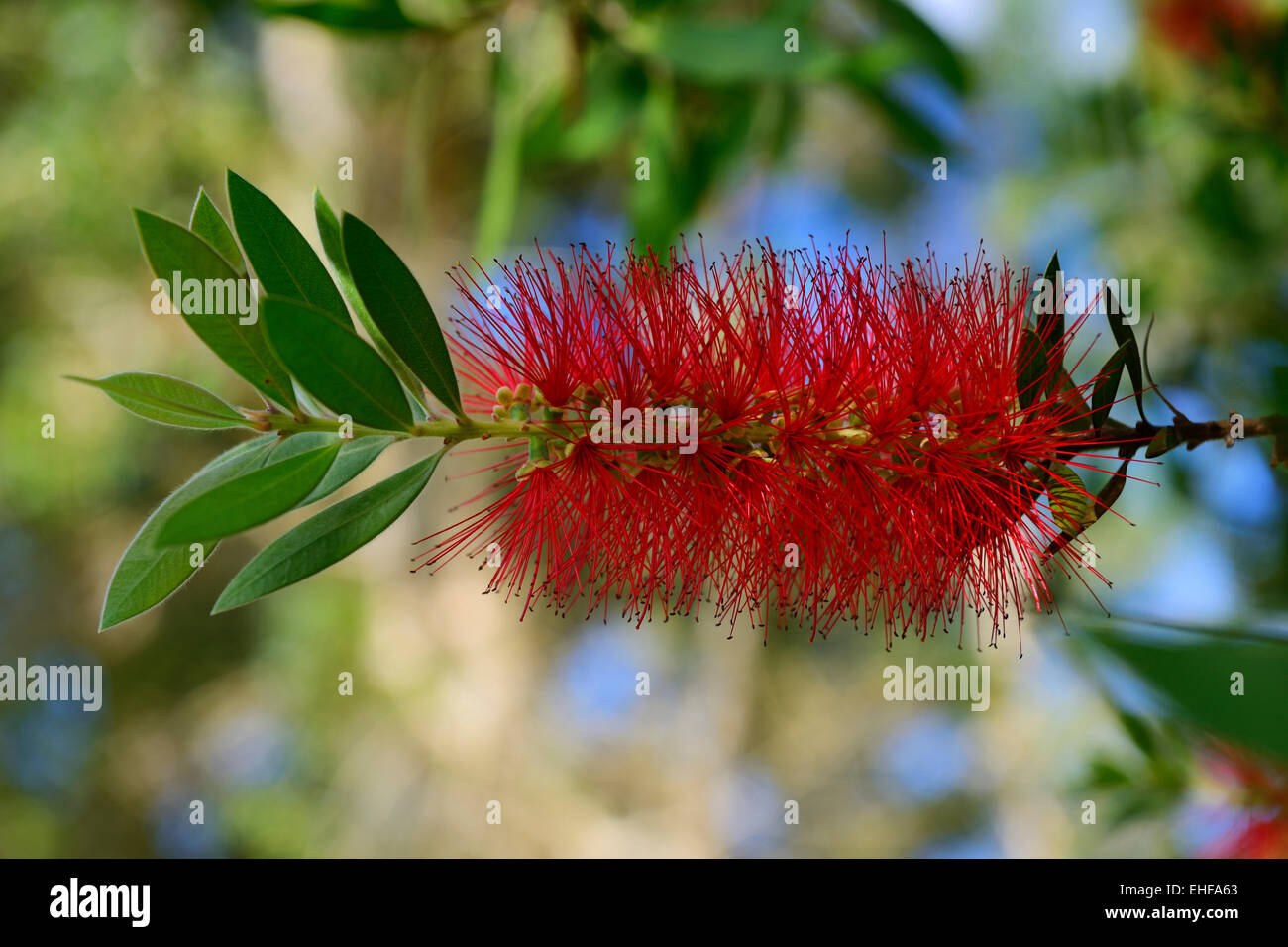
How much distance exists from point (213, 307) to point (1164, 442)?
93 cm

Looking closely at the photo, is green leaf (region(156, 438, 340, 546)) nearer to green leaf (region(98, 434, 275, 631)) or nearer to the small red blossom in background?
green leaf (region(98, 434, 275, 631))

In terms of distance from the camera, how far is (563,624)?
4.87 metres

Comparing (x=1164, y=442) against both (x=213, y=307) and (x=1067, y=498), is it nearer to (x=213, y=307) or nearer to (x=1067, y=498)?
(x=1067, y=498)

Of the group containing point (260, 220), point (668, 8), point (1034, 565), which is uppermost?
point (668, 8)

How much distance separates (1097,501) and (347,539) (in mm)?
753

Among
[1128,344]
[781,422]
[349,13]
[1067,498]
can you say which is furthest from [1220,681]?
[349,13]

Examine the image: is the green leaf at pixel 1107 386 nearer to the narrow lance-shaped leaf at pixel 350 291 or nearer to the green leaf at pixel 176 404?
the narrow lance-shaped leaf at pixel 350 291

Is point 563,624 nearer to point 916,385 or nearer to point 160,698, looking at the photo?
point 160,698

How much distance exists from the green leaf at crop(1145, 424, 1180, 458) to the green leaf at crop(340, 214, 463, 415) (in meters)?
0.69

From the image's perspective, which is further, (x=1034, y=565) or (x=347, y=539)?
(x=1034, y=565)

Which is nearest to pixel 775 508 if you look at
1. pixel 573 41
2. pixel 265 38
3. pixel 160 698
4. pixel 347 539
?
pixel 347 539

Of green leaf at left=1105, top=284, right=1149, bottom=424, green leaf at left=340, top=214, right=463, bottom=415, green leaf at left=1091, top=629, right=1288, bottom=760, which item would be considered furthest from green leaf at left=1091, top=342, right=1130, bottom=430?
green leaf at left=340, top=214, right=463, bottom=415

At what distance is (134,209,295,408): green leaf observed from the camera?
90 centimetres

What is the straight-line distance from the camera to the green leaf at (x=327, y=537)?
0.93m
